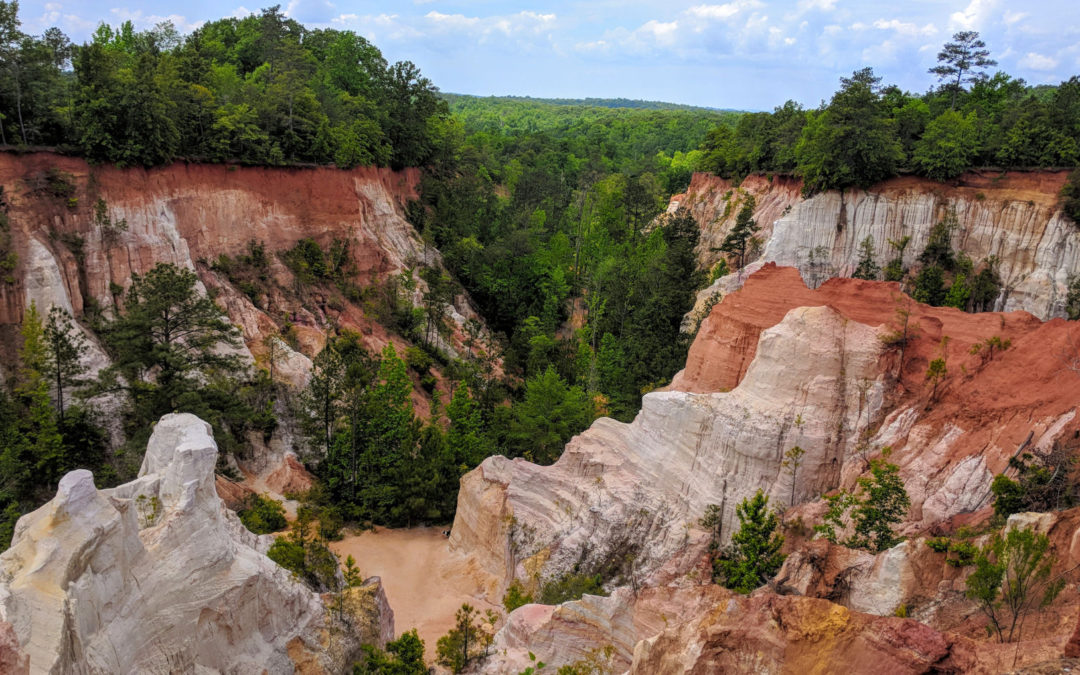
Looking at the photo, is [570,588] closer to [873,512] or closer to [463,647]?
[463,647]

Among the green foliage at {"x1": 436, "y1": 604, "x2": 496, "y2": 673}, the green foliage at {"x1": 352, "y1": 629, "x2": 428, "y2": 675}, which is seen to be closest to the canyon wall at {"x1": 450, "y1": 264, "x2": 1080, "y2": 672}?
the green foliage at {"x1": 436, "y1": 604, "x2": 496, "y2": 673}

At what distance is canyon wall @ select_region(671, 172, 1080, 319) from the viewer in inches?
1235

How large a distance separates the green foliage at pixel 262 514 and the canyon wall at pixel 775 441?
6.05 m

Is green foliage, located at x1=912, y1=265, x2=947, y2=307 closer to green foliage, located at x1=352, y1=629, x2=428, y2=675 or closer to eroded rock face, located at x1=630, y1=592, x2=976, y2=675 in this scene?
eroded rock face, located at x1=630, y1=592, x2=976, y2=675

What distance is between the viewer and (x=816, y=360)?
62.2 feet

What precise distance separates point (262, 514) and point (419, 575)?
5.20 m

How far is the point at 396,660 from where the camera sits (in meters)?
15.5

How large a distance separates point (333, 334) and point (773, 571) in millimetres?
24697

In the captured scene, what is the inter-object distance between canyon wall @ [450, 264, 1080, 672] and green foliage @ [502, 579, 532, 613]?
0.36 metres

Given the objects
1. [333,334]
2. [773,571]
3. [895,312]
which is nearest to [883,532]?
[773,571]

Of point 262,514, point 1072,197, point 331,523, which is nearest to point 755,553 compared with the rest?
point 331,523

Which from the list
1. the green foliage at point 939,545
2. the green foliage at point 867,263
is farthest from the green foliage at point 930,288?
the green foliage at point 939,545

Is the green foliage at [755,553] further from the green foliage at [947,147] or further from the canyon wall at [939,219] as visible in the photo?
the green foliage at [947,147]

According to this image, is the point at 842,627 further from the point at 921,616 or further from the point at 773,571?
the point at 773,571
